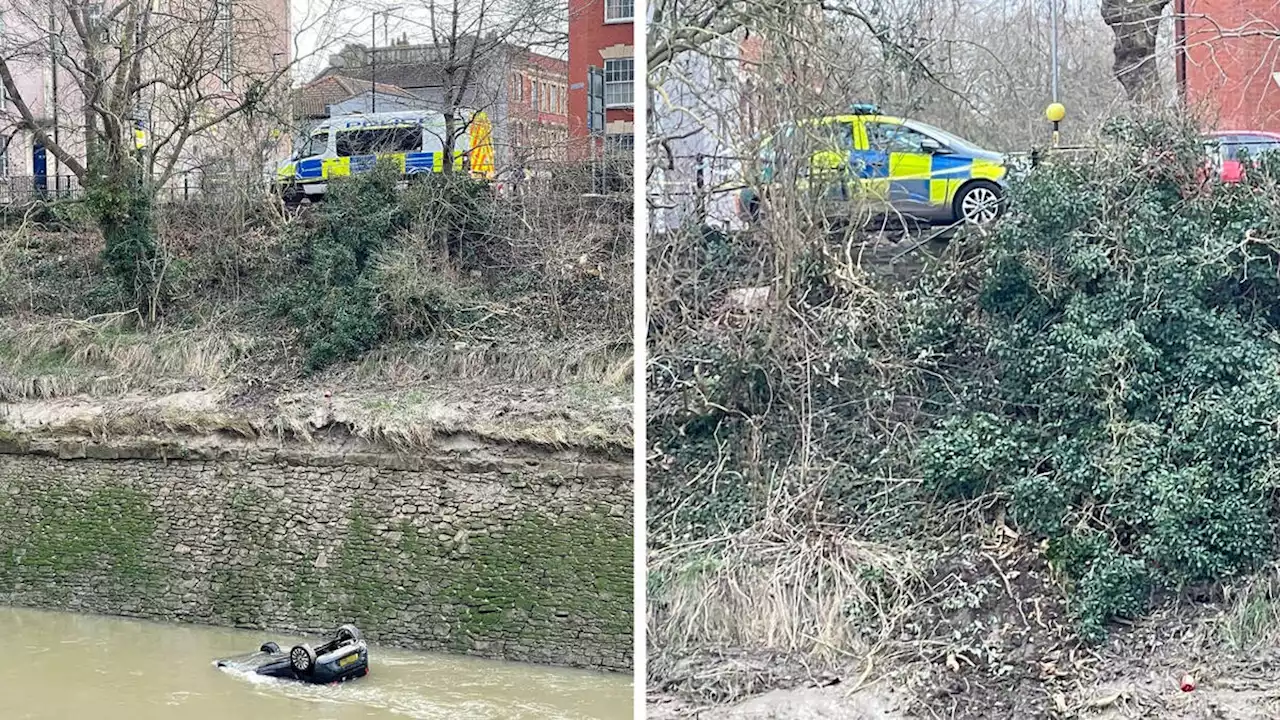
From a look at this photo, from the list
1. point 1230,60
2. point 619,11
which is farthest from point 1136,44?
point 619,11

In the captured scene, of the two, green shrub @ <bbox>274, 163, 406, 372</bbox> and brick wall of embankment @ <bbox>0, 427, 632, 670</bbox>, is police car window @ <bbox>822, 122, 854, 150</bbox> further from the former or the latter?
green shrub @ <bbox>274, 163, 406, 372</bbox>

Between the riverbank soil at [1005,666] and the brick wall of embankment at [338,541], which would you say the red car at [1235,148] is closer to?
the riverbank soil at [1005,666]

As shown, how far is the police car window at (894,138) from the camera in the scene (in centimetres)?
446

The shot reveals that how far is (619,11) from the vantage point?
673cm

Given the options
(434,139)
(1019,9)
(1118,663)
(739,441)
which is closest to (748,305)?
(739,441)

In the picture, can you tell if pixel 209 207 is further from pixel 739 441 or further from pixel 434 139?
pixel 739 441

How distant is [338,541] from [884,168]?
4.52 m

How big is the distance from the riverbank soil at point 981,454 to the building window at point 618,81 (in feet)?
7.76

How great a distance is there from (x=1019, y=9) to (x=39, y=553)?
271 inches

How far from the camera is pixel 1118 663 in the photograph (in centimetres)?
406

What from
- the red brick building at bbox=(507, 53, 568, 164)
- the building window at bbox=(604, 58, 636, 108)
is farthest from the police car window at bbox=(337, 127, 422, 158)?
the building window at bbox=(604, 58, 636, 108)

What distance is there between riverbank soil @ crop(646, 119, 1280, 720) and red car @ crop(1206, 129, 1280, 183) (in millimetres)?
62

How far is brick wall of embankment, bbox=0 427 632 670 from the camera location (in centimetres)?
734

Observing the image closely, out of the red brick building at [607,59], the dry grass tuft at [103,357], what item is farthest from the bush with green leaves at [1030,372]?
the dry grass tuft at [103,357]
